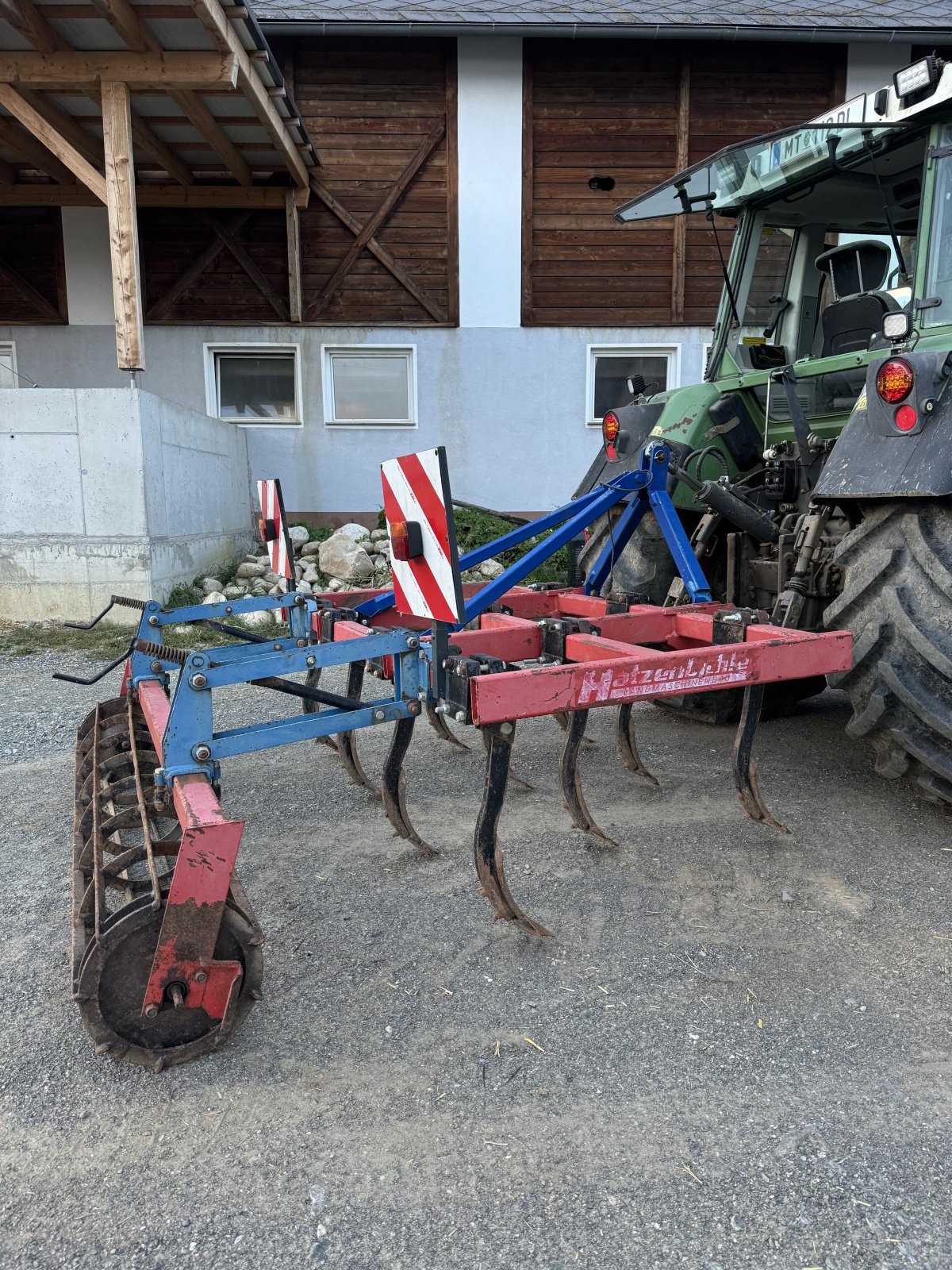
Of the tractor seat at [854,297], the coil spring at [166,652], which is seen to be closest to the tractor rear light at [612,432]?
the tractor seat at [854,297]

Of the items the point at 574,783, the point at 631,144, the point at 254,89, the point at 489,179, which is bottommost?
the point at 574,783

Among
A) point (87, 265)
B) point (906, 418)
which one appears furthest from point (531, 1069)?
point (87, 265)

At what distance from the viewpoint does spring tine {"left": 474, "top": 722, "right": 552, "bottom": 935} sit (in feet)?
7.99

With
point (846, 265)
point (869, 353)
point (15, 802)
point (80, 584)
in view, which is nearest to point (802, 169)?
point (846, 265)

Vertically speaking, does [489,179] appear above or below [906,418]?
above

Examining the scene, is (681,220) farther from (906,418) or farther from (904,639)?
(904,639)

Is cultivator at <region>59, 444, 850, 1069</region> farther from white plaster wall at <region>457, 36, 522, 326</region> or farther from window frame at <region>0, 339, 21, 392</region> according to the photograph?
window frame at <region>0, 339, 21, 392</region>

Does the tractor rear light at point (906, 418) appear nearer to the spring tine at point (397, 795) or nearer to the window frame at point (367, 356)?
the spring tine at point (397, 795)

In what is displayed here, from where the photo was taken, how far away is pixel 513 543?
347 cm

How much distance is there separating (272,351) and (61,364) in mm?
2191

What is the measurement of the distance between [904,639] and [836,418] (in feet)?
5.04

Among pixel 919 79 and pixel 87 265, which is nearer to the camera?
pixel 919 79

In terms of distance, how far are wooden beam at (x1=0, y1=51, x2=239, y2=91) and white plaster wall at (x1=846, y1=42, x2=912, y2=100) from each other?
21.8 ft

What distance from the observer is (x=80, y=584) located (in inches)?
273
